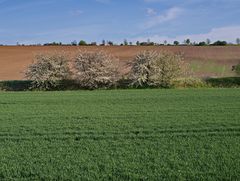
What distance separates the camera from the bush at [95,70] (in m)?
31.1

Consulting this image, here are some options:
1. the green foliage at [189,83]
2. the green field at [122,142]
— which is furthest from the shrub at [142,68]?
the green field at [122,142]

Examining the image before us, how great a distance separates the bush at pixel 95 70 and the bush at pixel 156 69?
1592 mm

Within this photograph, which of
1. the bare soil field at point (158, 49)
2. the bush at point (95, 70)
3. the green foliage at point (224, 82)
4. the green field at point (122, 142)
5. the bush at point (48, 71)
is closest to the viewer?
the green field at point (122, 142)

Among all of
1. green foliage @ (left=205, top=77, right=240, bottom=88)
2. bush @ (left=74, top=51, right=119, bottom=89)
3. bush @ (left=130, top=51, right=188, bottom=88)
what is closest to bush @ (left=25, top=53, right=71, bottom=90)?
bush @ (left=74, top=51, right=119, bottom=89)

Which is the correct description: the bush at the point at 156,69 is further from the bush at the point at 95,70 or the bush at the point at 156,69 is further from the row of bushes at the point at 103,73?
the bush at the point at 95,70

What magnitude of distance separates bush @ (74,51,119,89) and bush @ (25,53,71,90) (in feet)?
3.27

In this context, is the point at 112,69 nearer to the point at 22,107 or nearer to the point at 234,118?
the point at 22,107

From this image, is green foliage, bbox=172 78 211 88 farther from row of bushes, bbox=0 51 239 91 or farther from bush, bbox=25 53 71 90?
bush, bbox=25 53 71 90

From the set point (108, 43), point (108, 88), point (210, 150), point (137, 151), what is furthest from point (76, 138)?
point (108, 43)

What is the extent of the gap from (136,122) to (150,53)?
18.6 metres

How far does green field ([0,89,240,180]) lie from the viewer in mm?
8383

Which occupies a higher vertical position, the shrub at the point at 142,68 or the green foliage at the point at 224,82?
the shrub at the point at 142,68

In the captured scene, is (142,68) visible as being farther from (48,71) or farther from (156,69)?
(48,71)

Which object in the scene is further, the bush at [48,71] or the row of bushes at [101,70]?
the bush at [48,71]
